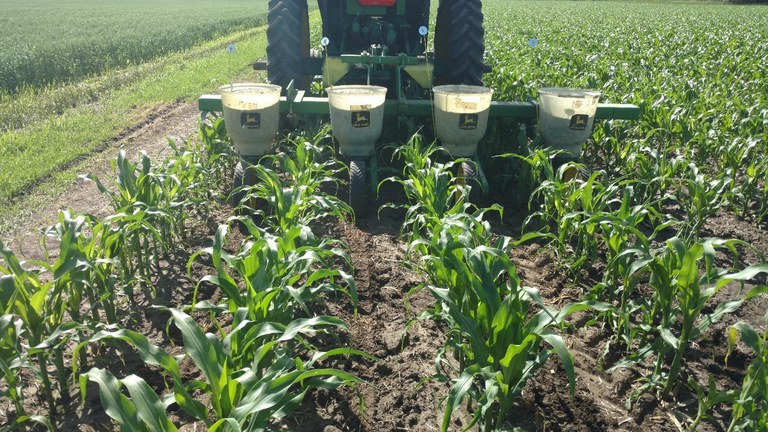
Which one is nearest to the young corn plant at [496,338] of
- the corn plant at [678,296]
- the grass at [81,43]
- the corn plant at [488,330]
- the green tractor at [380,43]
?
the corn plant at [488,330]

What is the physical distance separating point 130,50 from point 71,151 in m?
8.72

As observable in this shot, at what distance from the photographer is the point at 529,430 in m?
2.27

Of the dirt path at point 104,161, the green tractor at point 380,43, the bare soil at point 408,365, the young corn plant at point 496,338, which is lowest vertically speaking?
the dirt path at point 104,161

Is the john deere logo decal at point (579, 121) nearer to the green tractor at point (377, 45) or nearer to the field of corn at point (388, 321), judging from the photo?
the field of corn at point (388, 321)

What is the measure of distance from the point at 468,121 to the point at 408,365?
2179 millimetres

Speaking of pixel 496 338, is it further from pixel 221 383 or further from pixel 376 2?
pixel 376 2

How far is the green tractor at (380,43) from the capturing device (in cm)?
544

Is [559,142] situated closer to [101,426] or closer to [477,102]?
[477,102]

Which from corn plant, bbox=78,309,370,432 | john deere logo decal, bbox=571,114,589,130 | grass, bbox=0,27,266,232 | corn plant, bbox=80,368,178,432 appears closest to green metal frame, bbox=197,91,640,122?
john deere logo decal, bbox=571,114,589,130

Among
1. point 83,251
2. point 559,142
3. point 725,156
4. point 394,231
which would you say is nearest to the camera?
point 83,251

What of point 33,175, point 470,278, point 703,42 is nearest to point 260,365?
point 470,278

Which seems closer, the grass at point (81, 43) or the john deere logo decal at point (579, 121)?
the john deere logo decal at point (579, 121)

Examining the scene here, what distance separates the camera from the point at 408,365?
264 cm

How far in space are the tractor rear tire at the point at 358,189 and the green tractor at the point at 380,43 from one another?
125 centimetres
